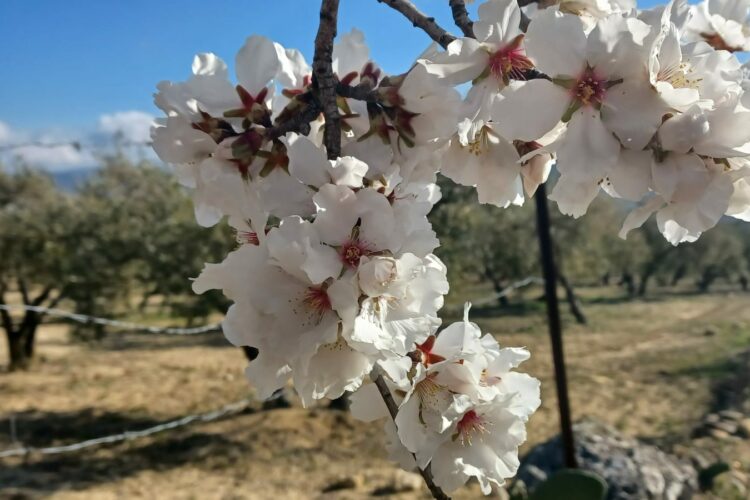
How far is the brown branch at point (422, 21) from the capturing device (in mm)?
687

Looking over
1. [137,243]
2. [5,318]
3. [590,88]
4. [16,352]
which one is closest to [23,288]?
[5,318]

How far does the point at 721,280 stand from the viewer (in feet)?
65.8

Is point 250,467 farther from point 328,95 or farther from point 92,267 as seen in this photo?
point 328,95

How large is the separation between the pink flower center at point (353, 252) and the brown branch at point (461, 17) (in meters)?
0.30

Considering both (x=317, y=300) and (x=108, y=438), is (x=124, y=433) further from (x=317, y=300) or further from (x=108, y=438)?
(x=317, y=300)

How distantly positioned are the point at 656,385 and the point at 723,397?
33.6 inches

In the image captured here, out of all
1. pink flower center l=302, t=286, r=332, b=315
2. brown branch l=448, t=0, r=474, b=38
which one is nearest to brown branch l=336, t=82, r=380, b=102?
brown branch l=448, t=0, r=474, b=38

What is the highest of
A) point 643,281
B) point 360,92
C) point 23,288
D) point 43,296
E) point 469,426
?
point 360,92

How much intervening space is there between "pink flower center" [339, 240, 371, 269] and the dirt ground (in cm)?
469

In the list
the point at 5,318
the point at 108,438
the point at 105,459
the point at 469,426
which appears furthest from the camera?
the point at 5,318

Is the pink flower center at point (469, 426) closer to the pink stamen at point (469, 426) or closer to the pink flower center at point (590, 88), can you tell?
the pink stamen at point (469, 426)

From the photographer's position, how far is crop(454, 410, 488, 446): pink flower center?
82 cm

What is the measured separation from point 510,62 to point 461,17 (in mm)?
104

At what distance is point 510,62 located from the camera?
68 centimetres
